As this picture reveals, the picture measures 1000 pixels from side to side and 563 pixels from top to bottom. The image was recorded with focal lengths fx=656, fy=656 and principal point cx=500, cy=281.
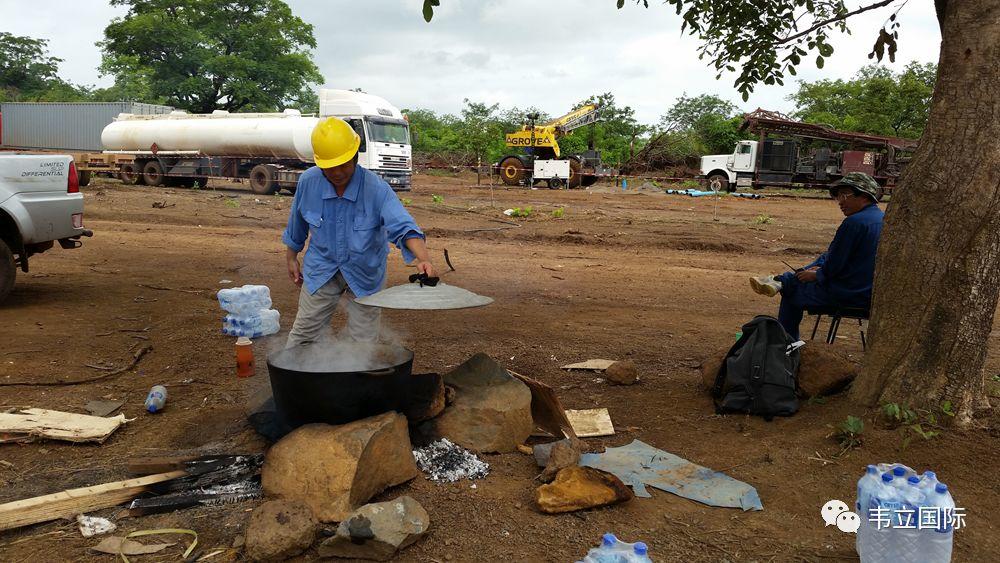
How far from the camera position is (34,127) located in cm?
3450

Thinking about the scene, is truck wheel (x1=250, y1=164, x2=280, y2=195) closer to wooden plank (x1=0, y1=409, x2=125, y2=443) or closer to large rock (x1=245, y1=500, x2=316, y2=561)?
wooden plank (x1=0, y1=409, x2=125, y2=443)

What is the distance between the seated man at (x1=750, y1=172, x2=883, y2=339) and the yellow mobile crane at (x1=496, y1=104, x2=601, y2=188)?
72.0 ft

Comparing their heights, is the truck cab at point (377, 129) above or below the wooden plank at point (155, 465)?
above

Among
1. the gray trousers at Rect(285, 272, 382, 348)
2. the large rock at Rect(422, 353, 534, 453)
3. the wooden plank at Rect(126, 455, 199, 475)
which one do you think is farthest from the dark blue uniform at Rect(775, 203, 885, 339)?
the wooden plank at Rect(126, 455, 199, 475)

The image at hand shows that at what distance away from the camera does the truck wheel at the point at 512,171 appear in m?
28.0

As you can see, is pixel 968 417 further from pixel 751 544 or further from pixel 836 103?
pixel 836 103

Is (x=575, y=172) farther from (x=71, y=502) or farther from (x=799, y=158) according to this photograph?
(x=71, y=502)

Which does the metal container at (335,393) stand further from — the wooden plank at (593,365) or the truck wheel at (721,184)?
the truck wheel at (721,184)

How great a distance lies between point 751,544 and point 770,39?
395cm

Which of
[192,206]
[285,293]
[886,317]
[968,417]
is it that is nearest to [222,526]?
[886,317]

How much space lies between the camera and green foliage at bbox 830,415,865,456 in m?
3.52

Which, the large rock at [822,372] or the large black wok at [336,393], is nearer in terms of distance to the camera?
the large black wok at [336,393]

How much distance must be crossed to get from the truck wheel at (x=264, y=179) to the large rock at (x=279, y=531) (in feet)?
64.1

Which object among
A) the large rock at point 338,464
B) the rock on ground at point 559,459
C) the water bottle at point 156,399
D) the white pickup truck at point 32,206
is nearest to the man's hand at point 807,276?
the rock on ground at point 559,459
